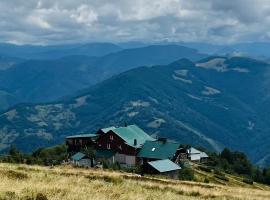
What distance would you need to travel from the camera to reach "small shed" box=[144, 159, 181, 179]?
337ft

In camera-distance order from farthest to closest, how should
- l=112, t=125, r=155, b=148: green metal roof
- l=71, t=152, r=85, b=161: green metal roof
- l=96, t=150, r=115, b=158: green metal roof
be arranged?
l=112, t=125, r=155, b=148: green metal roof < l=96, t=150, r=115, b=158: green metal roof < l=71, t=152, r=85, b=161: green metal roof

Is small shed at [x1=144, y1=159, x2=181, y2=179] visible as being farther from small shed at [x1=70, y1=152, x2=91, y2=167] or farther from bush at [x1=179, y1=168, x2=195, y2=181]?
small shed at [x1=70, y1=152, x2=91, y2=167]

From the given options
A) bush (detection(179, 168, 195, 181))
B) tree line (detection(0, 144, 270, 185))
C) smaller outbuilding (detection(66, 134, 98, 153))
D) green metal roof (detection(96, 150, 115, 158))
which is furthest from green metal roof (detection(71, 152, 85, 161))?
bush (detection(179, 168, 195, 181))

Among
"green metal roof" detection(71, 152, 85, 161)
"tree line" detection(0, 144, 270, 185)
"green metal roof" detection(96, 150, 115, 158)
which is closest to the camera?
"green metal roof" detection(71, 152, 85, 161)

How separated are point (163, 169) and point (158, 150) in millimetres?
27839

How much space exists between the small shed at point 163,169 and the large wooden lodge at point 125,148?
17252 mm

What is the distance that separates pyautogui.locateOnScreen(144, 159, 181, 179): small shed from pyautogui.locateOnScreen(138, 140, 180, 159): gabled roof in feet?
66.9

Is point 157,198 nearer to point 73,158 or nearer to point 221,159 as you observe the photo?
point 73,158

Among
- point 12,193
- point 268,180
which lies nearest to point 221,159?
point 268,180

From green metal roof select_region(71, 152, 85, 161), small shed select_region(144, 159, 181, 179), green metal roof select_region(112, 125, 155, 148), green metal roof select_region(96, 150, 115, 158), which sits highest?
green metal roof select_region(112, 125, 155, 148)

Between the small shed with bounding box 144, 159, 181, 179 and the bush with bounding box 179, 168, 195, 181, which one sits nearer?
the bush with bounding box 179, 168, 195, 181

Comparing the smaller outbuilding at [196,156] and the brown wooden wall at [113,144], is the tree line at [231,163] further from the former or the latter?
the brown wooden wall at [113,144]

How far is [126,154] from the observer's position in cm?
13838

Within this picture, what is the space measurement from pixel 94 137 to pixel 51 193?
432ft
